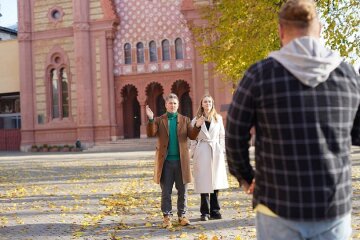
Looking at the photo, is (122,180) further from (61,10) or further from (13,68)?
(13,68)

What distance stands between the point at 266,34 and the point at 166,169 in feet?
28.9

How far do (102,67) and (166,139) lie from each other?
91.0 feet

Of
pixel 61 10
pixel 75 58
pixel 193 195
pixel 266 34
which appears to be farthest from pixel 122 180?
pixel 61 10

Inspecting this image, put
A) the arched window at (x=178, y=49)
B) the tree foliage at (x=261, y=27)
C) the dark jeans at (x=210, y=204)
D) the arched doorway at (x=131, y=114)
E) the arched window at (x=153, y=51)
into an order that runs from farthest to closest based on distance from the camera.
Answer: the arched doorway at (x=131, y=114) < the arched window at (x=153, y=51) < the arched window at (x=178, y=49) < the tree foliage at (x=261, y=27) < the dark jeans at (x=210, y=204)

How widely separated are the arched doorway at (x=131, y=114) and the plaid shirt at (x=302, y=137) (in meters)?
32.9

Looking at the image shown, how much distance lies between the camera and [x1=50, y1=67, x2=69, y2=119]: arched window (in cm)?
3481

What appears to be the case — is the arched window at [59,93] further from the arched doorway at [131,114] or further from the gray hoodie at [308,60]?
the gray hoodie at [308,60]

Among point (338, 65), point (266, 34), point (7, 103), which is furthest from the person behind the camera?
point (7, 103)

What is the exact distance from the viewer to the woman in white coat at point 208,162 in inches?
274

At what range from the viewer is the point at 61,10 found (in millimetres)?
34812

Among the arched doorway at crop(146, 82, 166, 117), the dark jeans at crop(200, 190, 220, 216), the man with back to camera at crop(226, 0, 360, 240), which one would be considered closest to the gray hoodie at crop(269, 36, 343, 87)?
the man with back to camera at crop(226, 0, 360, 240)

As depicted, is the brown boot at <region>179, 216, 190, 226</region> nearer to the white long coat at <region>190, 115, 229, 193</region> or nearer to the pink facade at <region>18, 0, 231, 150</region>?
the white long coat at <region>190, 115, 229, 193</region>

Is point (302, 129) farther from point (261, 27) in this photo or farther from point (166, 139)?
point (261, 27)

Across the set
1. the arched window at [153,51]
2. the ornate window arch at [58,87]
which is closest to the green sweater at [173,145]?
the arched window at [153,51]
